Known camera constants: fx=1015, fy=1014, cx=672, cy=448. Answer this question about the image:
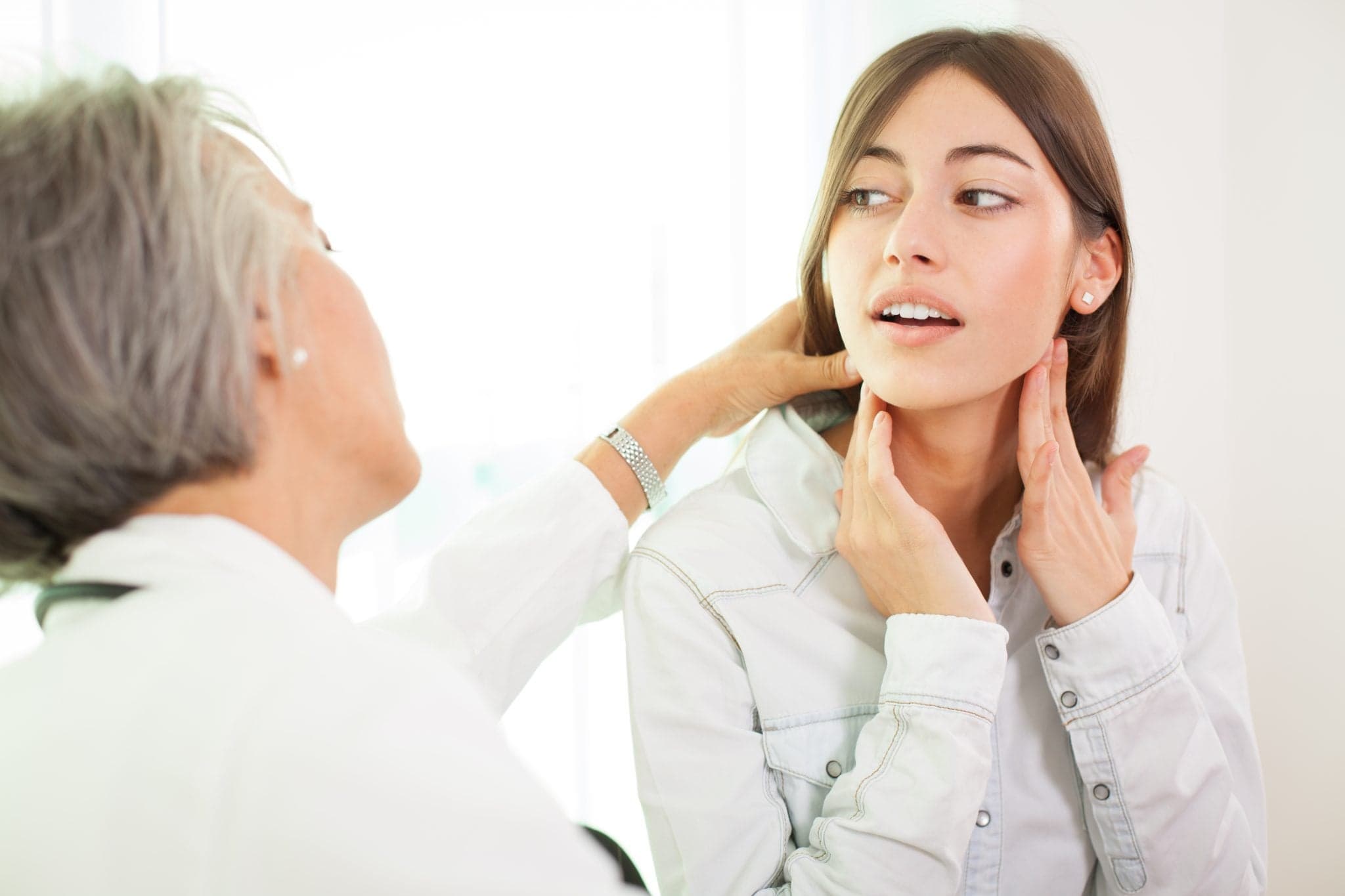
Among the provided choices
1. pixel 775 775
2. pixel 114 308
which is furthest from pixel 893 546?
pixel 114 308

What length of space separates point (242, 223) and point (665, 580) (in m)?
0.70

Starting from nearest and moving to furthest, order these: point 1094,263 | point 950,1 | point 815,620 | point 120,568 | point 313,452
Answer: point 120,568 → point 313,452 → point 815,620 → point 1094,263 → point 950,1

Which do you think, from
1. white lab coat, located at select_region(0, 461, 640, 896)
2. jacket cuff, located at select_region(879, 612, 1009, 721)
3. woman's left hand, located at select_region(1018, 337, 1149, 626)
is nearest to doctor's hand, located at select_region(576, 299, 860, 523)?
woman's left hand, located at select_region(1018, 337, 1149, 626)

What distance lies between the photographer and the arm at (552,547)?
4.13 ft

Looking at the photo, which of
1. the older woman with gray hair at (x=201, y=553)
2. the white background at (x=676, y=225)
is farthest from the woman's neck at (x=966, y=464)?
the older woman with gray hair at (x=201, y=553)

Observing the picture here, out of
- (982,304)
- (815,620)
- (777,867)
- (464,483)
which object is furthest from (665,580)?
(464,483)

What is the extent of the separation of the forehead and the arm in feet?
1.00

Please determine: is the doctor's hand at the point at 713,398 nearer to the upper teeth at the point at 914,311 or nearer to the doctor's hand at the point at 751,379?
the doctor's hand at the point at 751,379

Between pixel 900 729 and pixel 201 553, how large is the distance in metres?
0.78

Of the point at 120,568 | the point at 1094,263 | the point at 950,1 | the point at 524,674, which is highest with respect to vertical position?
the point at 950,1

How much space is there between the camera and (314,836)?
555 millimetres

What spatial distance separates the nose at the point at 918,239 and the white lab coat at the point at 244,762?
2.65 feet

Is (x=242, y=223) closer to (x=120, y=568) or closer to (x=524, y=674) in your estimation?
(x=120, y=568)

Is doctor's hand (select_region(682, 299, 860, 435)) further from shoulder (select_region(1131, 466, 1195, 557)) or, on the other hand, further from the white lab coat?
the white lab coat
